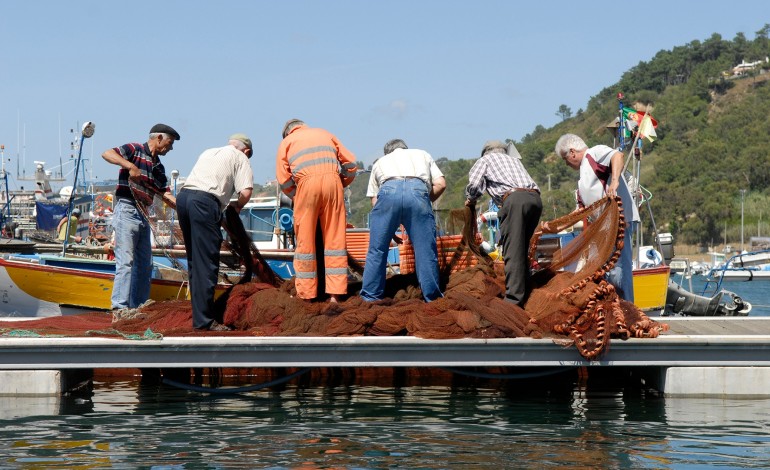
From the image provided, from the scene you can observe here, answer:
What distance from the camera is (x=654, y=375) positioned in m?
8.15

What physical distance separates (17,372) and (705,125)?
131429mm

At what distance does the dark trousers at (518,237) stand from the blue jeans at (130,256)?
319 centimetres

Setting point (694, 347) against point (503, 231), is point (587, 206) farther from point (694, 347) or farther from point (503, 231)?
point (694, 347)

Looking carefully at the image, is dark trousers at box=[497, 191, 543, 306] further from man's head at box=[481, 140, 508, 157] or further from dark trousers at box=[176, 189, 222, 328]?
dark trousers at box=[176, 189, 222, 328]

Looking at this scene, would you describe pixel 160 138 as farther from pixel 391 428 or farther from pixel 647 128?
pixel 647 128

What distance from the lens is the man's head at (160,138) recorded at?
896 cm

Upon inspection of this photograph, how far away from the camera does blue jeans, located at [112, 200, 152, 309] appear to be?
8.74 m

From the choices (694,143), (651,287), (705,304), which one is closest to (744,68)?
(694,143)

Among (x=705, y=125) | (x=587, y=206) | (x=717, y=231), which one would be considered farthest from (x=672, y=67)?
(x=587, y=206)

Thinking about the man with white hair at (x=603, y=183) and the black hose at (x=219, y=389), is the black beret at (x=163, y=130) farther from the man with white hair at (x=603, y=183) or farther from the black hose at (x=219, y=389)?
the man with white hair at (x=603, y=183)

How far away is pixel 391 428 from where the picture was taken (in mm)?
7000

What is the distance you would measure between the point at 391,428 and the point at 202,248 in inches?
84.5

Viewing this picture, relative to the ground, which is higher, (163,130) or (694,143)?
(694,143)

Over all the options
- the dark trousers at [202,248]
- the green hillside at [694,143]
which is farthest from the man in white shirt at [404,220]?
the green hillside at [694,143]
